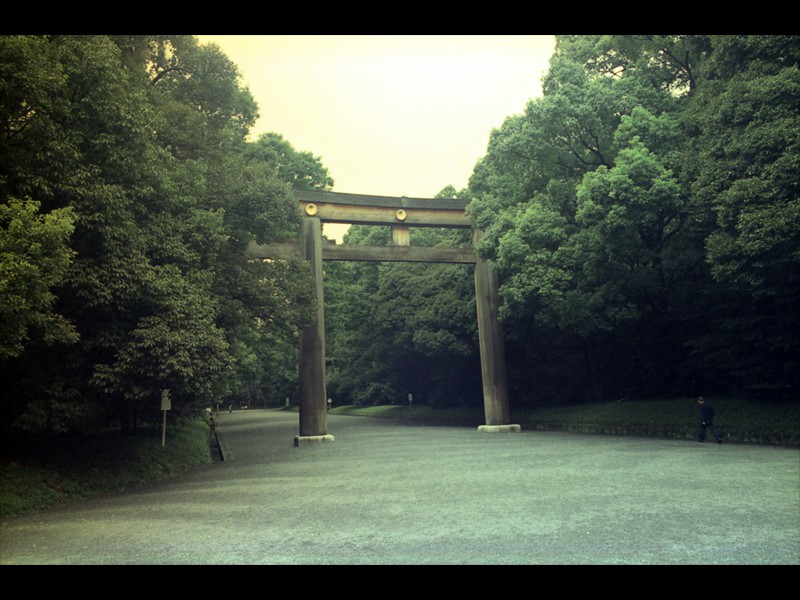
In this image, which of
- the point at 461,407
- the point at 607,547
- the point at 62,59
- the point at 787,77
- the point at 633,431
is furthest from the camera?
the point at 461,407

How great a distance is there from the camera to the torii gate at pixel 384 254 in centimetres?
2262

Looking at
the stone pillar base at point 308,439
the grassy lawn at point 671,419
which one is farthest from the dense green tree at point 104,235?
the grassy lawn at point 671,419

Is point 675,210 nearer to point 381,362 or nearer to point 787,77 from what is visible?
point 787,77

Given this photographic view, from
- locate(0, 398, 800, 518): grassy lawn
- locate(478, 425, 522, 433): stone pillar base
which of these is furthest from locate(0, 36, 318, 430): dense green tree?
locate(478, 425, 522, 433): stone pillar base

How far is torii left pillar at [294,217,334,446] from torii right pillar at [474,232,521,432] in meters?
7.04

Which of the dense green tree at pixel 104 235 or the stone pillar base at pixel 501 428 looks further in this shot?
the stone pillar base at pixel 501 428

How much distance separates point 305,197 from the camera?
23.6 meters

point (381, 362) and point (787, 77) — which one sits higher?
A: point (787, 77)

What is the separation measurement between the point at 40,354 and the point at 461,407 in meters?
27.1

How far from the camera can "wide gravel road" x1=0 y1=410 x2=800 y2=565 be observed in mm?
6141

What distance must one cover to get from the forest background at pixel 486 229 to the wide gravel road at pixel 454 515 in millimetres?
3078

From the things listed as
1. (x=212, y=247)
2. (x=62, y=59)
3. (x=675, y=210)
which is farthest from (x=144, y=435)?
(x=675, y=210)

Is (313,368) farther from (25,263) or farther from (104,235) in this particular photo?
(25,263)

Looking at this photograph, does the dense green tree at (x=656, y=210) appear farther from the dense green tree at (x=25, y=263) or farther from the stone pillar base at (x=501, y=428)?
the dense green tree at (x=25, y=263)
